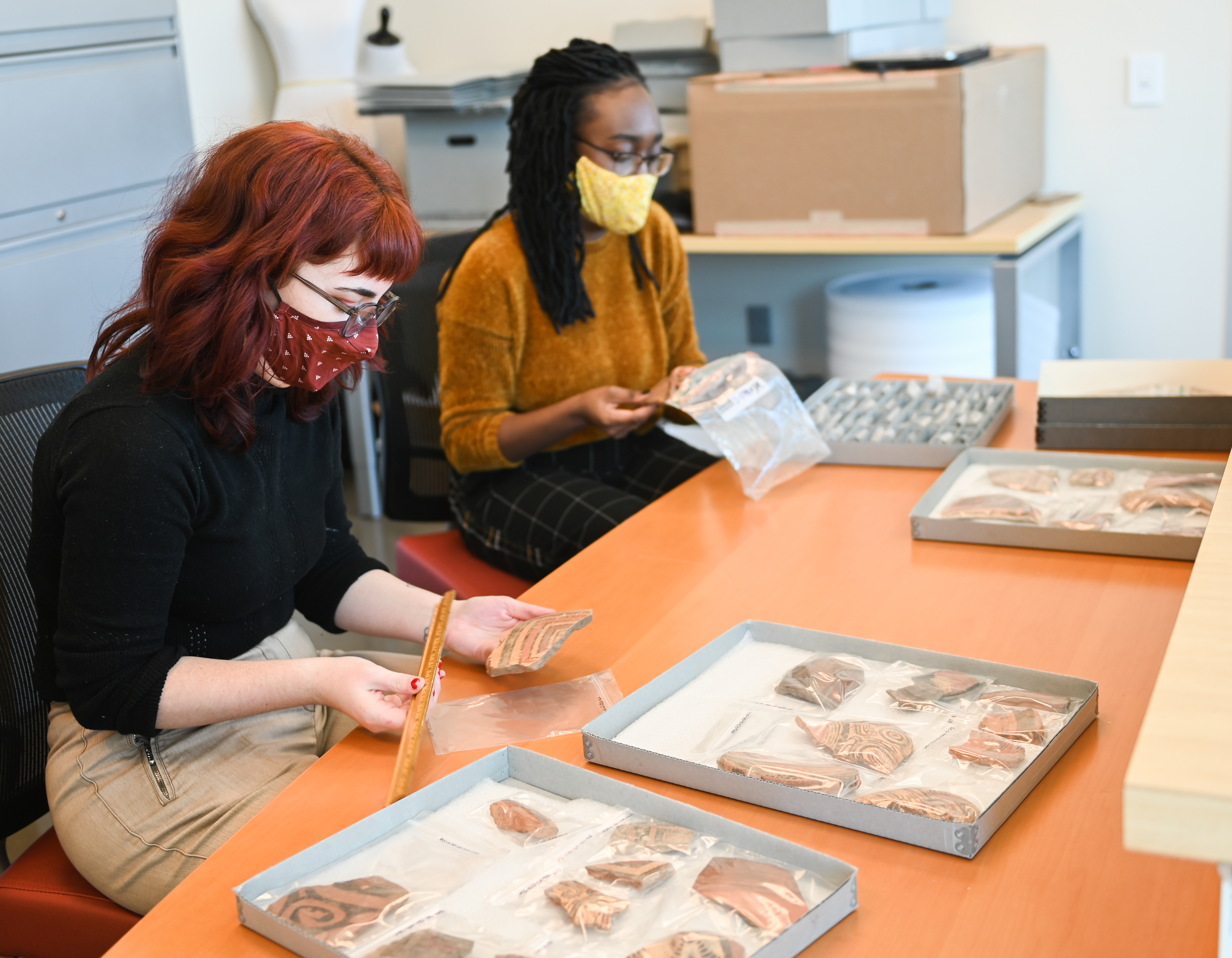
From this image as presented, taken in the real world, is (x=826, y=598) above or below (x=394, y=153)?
below

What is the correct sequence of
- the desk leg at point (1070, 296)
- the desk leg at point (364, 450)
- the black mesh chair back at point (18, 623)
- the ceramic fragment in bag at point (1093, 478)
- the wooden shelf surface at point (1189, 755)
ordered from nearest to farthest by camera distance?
the wooden shelf surface at point (1189, 755) → the black mesh chair back at point (18, 623) → the ceramic fragment in bag at point (1093, 478) → the desk leg at point (1070, 296) → the desk leg at point (364, 450)

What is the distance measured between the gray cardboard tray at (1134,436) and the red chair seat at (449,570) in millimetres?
808

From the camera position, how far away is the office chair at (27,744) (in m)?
1.15

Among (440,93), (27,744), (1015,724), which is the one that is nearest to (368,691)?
(27,744)

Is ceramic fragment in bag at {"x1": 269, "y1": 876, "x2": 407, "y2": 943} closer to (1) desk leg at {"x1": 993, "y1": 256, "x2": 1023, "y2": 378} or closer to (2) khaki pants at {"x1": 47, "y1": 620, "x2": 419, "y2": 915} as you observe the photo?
(2) khaki pants at {"x1": 47, "y1": 620, "x2": 419, "y2": 915}

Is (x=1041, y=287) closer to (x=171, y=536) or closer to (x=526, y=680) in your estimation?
(x=526, y=680)

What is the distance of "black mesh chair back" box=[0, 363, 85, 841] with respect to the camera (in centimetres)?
126

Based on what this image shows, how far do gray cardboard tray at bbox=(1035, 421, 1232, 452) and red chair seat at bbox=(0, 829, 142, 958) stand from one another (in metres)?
1.27

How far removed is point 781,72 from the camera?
8.95 feet

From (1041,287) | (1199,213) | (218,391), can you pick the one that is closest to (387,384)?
(218,391)

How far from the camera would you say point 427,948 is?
0.75 m

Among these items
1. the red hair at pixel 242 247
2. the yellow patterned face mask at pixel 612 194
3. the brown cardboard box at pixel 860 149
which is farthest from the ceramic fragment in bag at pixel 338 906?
the brown cardboard box at pixel 860 149

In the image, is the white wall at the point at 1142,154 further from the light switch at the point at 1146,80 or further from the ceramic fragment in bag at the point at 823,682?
the ceramic fragment in bag at the point at 823,682

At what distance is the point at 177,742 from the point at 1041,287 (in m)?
2.35
